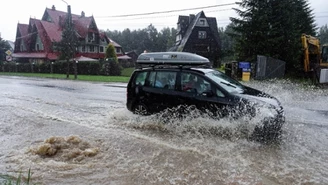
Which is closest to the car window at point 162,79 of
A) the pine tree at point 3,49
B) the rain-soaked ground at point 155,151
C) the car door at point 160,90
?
the car door at point 160,90

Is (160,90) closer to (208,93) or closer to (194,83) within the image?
(194,83)

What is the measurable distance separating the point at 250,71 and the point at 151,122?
15.2 metres

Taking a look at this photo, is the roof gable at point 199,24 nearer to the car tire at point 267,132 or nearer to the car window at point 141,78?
the car window at point 141,78

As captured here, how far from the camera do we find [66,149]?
593 cm

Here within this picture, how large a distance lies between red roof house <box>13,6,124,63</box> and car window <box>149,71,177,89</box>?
40.2 meters

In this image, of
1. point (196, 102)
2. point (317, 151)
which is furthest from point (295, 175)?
point (196, 102)

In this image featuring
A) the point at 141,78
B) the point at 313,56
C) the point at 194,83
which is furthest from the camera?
the point at 313,56

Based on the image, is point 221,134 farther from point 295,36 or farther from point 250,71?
point 295,36

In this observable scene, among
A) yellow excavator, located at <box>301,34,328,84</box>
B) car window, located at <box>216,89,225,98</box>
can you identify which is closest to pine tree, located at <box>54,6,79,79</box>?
yellow excavator, located at <box>301,34,328,84</box>

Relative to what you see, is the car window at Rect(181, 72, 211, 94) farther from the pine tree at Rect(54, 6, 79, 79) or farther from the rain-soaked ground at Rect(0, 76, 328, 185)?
the pine tree at Rect(54, 6, 79, 79)

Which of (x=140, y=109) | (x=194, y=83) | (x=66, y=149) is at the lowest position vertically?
(x=66, y=149)

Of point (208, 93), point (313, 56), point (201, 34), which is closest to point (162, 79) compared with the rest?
point (208, 93)

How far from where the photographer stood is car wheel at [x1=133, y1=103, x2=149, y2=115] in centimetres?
779

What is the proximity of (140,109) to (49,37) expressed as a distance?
142 feet
